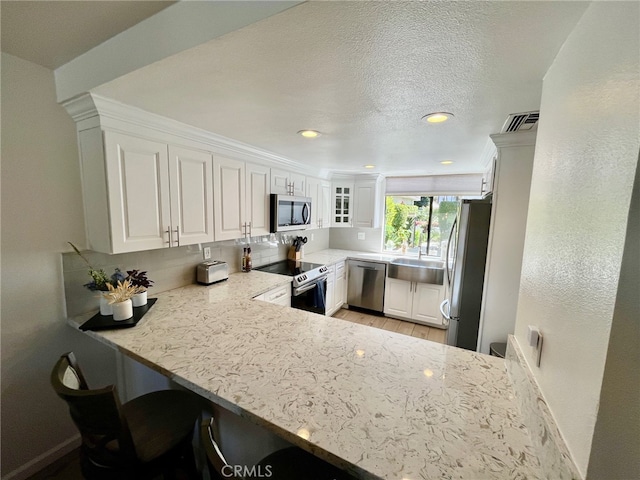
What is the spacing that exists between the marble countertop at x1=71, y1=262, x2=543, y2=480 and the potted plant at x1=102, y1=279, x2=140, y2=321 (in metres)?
0.10

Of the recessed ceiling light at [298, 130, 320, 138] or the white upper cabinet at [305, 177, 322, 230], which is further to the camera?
the white upper cabinet at [305, 177, 322, 230]

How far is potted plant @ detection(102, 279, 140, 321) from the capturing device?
151 cm

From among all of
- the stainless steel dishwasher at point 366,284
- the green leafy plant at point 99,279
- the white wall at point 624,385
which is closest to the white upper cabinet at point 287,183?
the stainless steel dishwasher at point 366,284

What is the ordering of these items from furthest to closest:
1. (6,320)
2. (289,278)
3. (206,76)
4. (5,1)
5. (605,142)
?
(289,278) < (6,320) < (206,76) < (5,1) < (605,142)

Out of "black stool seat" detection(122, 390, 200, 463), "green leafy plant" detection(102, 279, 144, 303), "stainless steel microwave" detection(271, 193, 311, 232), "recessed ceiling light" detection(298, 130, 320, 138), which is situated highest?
"recessed ceiling light" detection(298, 130, 320, 138)

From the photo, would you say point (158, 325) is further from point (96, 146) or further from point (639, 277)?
point (639, 277)

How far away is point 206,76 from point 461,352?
1.76 m

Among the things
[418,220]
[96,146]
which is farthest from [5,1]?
[418,220]

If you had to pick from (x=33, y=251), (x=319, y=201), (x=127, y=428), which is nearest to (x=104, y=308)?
(x=33, y=251)

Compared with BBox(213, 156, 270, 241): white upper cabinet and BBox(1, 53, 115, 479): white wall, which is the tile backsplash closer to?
BBox(1, 53, 115, 479): white wall

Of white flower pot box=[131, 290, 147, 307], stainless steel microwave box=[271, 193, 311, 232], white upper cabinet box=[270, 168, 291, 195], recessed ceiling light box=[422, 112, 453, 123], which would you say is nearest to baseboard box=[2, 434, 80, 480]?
white flower pot box=[131, 290, 147, 307]

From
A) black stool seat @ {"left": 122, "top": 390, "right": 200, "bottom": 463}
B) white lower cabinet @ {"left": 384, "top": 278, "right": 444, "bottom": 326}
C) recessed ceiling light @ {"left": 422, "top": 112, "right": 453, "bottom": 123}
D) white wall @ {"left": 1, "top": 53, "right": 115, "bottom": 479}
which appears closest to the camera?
black stool seat @ {"left": 122, "top": 390, "right": 200, "bottom": 463}

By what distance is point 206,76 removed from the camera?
114 centimetres

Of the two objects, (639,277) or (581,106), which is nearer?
(639,277)
